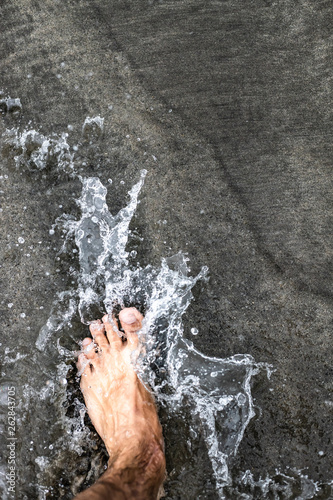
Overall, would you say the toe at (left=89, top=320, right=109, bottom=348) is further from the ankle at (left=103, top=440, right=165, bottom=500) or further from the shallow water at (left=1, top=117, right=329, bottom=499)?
the ankle at (left=103, top=440, right=165, bottom=500)

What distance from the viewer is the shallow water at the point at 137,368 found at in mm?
1970

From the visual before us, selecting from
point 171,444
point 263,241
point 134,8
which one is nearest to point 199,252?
point 263,241

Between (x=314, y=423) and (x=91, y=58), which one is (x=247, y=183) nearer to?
(x=91, y=58)

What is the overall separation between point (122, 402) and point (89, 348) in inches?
12.8

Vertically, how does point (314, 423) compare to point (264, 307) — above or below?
below

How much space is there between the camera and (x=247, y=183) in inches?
81.3

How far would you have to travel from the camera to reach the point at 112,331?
2.10 m

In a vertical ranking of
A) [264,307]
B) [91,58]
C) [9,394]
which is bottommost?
[9,394]

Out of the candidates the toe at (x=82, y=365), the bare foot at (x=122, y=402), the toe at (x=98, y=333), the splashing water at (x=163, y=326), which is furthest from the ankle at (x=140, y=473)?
the toe at (x=98, y=333)

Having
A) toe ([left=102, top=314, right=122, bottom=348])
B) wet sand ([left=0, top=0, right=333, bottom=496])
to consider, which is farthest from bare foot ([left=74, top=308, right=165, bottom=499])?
wet sand ([left=0, top=0, right=333, bottom=496])

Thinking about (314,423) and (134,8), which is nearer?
(314,423)

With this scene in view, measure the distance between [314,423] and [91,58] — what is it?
2.17 metres

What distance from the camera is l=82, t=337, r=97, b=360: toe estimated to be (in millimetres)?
2074

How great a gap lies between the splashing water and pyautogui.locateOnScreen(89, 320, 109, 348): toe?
7 centimetres
